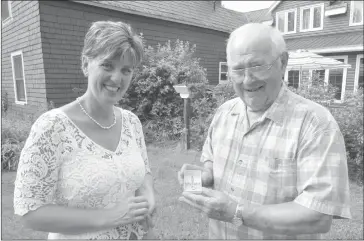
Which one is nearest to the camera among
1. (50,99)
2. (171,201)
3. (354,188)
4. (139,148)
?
(139,148)

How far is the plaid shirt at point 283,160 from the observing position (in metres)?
1.40

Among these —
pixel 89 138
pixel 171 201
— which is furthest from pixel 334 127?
pixel 171 201

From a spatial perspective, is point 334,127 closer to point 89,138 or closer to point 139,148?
point 139,148

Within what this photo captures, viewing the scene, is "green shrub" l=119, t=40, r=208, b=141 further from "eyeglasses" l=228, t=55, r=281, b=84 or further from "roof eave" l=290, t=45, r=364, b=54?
"roof eave" l=290, t=45, r=364, b=54

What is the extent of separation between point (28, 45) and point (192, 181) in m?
8.65

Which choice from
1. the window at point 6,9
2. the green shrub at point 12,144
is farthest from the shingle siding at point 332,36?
the window at point 6,9

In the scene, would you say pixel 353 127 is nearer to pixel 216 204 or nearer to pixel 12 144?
pixel 216 204

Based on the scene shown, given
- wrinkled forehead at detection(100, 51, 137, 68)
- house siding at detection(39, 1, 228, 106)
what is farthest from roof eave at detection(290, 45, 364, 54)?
wrinkled forehead at detection(100, 51, 137, 68)

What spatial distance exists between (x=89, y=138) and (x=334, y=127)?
4.49 ft

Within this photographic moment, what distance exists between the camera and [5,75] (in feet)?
34.9

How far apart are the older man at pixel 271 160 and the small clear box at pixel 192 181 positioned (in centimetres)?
6

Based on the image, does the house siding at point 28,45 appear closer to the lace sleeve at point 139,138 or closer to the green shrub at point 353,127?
the lace sleeve at point 139,138

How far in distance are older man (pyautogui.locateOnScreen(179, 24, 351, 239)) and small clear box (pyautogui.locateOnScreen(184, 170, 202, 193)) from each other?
0.06m

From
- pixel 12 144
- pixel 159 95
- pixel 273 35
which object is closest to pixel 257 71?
pixel 273 35
